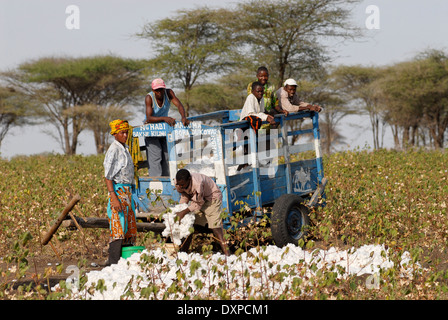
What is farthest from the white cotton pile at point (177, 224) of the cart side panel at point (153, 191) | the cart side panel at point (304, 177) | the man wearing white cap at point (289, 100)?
the man wearing white cap at point (289, 100)

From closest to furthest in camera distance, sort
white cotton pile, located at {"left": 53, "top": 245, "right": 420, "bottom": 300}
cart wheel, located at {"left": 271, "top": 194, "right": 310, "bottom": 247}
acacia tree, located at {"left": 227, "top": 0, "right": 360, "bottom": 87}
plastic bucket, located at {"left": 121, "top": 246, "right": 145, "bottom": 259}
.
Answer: white cotton pile, located at {"left": 53, "top": 245, "right": 420, "bottom": 300} → plastic bucket, located at {"left": 121, "top": 246, "right": 145, "bottom": 259} → cart wheel, located at {"left": 271, "top": 194, "right": 310, "bottom": 247} → acacia tree, located at {"left": 227, "top": 0, "right": 360, "bottom": 87}

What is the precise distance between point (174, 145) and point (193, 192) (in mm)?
908

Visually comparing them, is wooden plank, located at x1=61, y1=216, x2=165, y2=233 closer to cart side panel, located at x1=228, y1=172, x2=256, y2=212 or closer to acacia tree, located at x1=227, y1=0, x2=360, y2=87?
cart side panel, located at x1=228, y1=172, x2=256, y2=212

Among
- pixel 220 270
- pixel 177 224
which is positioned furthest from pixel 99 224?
pixel 220 270

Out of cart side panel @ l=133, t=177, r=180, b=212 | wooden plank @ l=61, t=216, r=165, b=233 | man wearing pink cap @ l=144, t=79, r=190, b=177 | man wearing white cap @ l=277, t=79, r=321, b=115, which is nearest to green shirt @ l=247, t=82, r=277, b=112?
man wearing white cap @ l=277, t=79, r=321, b=115

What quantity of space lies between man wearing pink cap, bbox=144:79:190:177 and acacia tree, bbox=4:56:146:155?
27833mm

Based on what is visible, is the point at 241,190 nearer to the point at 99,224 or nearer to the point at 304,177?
the point at 304,177

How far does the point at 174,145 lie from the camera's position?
291 inches

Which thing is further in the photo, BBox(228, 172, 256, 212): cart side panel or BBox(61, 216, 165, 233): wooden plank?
BBox(228, 172, 256, 212): cart side panel

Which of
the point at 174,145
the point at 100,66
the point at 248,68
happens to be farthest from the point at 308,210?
the point at 100,66

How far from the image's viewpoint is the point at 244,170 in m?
7.68

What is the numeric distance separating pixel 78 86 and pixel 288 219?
102ft

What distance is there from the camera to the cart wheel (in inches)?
288
